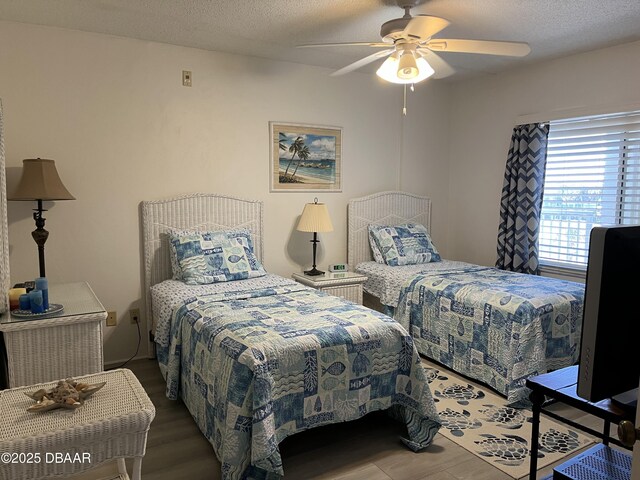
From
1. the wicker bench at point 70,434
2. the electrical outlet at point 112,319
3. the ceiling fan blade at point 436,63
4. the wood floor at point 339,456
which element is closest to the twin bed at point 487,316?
the wood floor at point 339,456

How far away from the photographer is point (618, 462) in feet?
5.54

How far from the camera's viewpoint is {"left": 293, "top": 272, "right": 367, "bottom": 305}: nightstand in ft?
12.6

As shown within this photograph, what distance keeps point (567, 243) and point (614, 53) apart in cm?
151

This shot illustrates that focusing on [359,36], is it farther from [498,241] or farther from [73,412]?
[73,412]

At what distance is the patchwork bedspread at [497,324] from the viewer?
9.61ft

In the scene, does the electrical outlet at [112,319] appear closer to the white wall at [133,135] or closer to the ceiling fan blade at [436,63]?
the white wall at [133,135]

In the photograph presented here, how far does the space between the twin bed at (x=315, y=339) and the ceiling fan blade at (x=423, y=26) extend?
153cm

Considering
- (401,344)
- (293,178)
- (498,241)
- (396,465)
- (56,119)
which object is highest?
(56,119)

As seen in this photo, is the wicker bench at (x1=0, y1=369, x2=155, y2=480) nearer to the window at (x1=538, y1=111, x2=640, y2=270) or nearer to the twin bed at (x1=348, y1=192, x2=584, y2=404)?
the twin bed at (x1=348, y1=192, x2=584, y2=404)

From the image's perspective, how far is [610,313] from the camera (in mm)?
1167

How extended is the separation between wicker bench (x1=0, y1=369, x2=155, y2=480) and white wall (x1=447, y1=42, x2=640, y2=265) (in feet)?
12.5

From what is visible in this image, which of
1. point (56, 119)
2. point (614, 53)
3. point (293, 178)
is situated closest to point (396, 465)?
point (293, 178)

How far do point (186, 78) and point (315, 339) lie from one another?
2419 millimetres

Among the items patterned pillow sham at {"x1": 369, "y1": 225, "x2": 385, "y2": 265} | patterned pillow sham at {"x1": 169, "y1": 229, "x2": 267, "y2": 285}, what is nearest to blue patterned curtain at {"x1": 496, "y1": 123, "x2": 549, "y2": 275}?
patterned pillow sham at {"x1": 369, "y1": 225, "x2": 385, "y2": 265}
